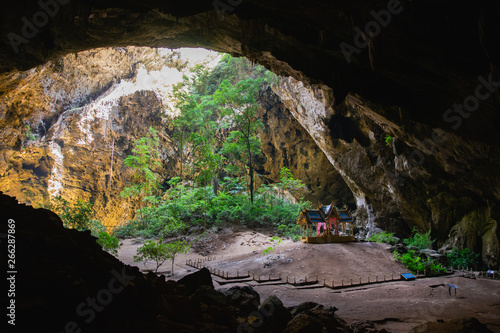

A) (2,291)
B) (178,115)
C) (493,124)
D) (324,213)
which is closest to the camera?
(2,291)

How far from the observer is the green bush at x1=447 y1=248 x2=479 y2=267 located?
11828mm

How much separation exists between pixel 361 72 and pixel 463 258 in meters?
10.3

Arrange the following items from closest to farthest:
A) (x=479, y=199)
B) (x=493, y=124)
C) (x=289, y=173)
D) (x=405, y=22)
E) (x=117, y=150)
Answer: (x=405, y=22), (x=493, y=124), (x=479, y=199), (x=289, y=173), (x=117, y=150)

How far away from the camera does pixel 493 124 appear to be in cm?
702

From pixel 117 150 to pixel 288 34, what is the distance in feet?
75.8

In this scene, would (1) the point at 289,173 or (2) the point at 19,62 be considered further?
(1) the point at 289,173

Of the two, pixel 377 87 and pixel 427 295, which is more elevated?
pixel 377 87

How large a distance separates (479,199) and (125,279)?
14.3m

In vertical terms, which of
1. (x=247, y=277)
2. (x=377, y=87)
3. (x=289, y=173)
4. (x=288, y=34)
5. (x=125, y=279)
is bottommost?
(x=247, y=277)

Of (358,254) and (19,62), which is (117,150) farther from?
(358,254)

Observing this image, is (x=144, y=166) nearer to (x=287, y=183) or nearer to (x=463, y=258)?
(x=287, y=183)

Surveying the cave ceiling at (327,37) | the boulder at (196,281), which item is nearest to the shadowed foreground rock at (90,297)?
the boulder at (196,281)

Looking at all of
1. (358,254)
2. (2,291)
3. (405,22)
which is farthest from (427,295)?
(2,291)

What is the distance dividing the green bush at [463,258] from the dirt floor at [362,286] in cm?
115
